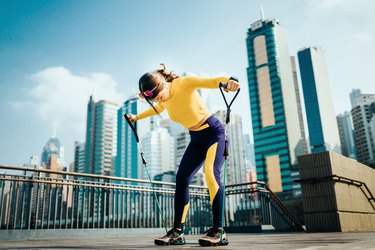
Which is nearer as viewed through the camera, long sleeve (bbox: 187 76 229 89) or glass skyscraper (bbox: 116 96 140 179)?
long sleeve (bbox: 187 76 229 89)

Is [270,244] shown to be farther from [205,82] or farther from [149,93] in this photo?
[149,93]

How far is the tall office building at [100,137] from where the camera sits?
145500 millimetres

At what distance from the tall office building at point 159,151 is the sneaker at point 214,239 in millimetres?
143913

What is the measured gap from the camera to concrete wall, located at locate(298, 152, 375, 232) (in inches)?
252

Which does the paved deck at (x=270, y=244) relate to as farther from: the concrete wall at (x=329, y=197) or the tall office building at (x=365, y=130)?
the tall office building at (x=365, y=130)

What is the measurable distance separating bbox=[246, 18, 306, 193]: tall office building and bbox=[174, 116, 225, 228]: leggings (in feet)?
345

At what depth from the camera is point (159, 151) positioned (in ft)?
493

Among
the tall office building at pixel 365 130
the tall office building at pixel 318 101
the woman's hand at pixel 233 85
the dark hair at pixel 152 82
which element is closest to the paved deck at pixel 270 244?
the woman's hand at pixel 233 85

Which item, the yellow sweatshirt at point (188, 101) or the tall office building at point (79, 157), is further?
the tall office building at point (79, 157)

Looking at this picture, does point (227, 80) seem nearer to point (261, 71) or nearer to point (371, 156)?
point (261, 71)

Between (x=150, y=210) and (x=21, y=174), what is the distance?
11.8 feet

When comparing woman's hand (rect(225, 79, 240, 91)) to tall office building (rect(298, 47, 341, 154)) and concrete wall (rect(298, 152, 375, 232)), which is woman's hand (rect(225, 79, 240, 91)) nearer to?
concrete wall (rect(298, 152, 375, 232))

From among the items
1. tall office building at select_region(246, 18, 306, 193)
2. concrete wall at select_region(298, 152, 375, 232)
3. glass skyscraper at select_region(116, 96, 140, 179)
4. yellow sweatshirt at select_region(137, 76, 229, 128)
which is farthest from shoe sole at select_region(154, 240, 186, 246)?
glass skyscraper at select_region(116, 96, 140, 179)

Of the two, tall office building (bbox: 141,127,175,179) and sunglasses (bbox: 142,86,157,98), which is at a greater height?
tall office building (bbox: 141,127,175,179)
